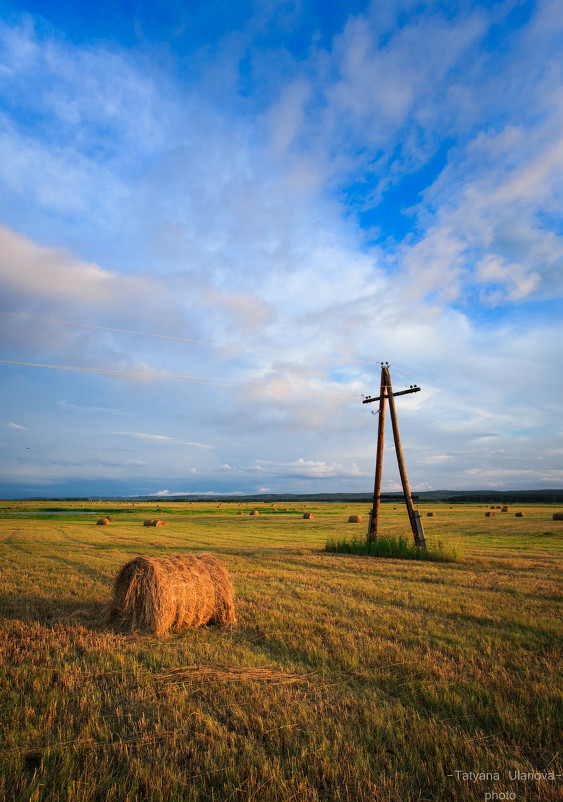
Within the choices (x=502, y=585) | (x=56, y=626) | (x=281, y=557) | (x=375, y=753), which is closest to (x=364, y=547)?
(x=281, y=557)

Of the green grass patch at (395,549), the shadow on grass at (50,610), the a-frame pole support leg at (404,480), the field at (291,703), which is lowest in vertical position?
the green grass patch at (395,549)

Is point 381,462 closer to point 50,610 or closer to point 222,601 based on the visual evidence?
point 222,601

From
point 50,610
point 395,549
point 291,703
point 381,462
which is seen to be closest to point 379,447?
point 381,462

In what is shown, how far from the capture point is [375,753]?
3811mm

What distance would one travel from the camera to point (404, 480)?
18812mm

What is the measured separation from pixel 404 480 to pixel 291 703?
15.1m

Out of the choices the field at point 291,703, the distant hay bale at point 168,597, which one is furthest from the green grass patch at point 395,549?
the distant hay bale at point 168,597

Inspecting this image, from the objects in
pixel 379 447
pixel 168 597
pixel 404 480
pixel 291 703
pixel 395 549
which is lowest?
pixel 395 549

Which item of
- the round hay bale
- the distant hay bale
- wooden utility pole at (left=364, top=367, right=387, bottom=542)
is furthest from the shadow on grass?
wooden utility pole at (left=364, top=367, right=387, bottom=542)

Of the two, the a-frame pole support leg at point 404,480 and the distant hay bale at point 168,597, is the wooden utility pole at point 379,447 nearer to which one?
the a-frame pole support leg at point 404,480

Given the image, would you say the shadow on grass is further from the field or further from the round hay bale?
the round hay bale

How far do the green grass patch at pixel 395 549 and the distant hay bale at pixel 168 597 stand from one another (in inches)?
451

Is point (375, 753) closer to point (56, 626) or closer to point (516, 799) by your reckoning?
point (516, 799)

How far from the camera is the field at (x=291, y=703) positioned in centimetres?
341
